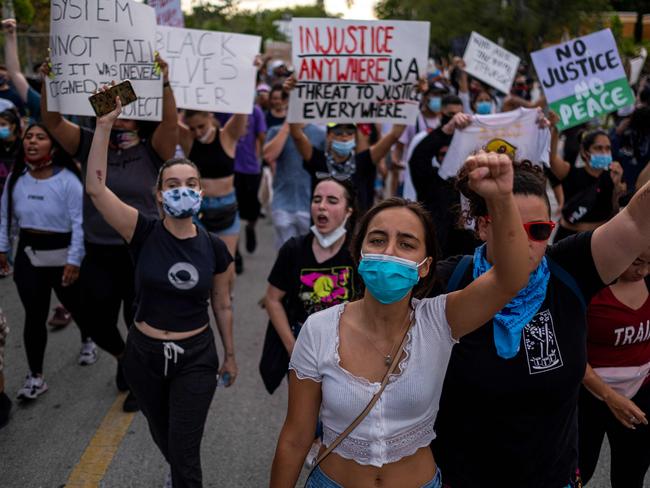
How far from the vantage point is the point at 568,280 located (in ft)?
6.60

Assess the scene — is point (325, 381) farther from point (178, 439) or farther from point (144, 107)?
point (144, 107)

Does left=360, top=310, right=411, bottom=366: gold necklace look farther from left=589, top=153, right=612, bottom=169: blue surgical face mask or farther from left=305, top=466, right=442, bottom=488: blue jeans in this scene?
left=589, top=153, right=612, bottom=169: blue surgical face mask

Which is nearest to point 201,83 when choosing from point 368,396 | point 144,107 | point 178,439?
point 144,107

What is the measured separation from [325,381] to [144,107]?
2.57m

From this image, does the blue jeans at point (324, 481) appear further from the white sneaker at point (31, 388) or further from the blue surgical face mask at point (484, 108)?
the blue surgical face mask at point (484, 108)

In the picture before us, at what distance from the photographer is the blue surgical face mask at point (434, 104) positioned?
24.3 ft

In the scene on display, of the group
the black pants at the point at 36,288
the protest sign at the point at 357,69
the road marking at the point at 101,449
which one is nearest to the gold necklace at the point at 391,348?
the road marking at the point at 101,449

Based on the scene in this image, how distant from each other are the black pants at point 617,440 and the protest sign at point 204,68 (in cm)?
344

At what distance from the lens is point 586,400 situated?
2.80 m

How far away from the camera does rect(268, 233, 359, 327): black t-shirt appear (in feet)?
10.6

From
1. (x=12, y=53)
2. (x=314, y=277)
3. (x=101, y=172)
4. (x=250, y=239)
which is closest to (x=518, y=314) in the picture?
(x=314, y=277)

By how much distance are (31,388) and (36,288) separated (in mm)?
674

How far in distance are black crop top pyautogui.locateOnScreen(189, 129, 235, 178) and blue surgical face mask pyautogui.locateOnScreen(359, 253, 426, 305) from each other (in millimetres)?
3673

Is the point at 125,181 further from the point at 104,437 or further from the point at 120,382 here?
the point at 104,437
